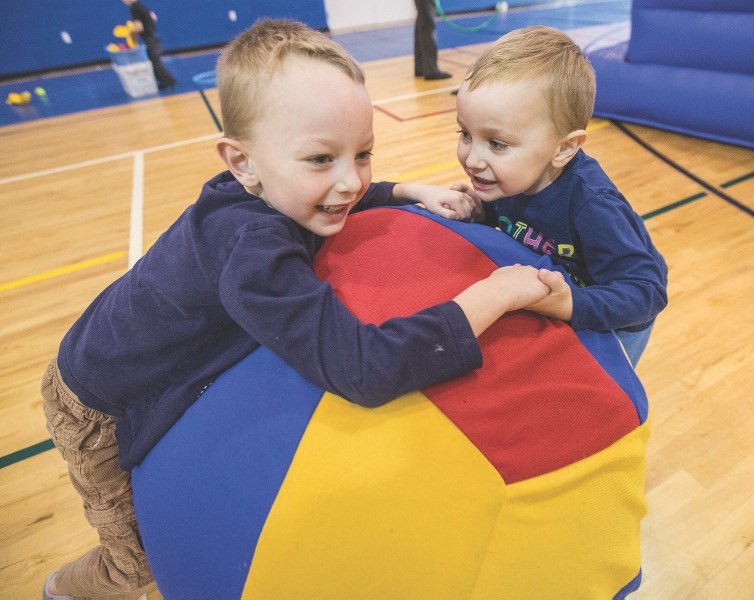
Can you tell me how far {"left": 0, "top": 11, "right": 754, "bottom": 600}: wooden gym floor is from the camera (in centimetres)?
154

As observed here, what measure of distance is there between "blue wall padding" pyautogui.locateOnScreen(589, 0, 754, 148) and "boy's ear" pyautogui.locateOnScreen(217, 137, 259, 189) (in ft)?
12.7

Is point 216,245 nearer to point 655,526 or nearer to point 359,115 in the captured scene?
point 359,115

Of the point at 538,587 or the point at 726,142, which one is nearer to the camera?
the point at 538,587

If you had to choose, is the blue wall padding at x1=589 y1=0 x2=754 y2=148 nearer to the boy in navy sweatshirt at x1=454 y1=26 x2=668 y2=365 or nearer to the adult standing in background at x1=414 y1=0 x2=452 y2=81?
the adult standing in background at x1=414 y1=0 x2=452 y2=81

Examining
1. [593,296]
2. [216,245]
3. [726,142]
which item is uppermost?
[216,245]

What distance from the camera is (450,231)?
1.16m

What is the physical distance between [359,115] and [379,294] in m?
0.33

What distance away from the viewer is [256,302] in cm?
82

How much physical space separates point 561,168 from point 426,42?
5.55m

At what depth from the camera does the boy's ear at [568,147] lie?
1163 mm

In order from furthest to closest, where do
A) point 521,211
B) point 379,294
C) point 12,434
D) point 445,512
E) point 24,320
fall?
point 24,320 → point 12,434 → point 521,211 → point 379,294 → point 445,512

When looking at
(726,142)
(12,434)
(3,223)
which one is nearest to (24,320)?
(12,434)

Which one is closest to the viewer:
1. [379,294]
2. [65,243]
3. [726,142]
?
[379,294]

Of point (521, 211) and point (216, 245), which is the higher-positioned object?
point (216, 245)
